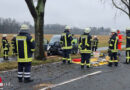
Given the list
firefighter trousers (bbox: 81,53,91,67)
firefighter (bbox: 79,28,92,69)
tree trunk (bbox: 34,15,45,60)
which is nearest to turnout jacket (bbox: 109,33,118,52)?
firefighter (bbox: 79,28,92,69)

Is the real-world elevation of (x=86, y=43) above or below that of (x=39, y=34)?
below

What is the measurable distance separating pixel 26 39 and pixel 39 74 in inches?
72.9

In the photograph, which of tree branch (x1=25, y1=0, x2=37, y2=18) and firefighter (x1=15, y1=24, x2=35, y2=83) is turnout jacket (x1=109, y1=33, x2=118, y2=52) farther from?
firefighter (x1=15, y1=24, x2=35, y2=83)

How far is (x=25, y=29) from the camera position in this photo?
6.32 metres

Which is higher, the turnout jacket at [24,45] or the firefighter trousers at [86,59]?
the turnout jacket at [24,45]

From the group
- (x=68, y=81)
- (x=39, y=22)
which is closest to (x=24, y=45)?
(x=68, y=81)

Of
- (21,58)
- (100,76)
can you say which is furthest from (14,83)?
(100,76)

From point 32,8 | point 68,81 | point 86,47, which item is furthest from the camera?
point 32,8

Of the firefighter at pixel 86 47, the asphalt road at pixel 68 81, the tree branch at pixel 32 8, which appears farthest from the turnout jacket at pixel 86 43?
the tree branch at pixel 32 8

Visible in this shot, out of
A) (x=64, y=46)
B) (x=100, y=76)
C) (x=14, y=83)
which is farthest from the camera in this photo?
(x=64, y=46)

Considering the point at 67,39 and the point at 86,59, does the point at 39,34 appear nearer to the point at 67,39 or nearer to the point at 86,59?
the point at 67,39

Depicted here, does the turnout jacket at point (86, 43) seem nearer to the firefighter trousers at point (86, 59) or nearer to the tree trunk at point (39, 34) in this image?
the firefighter trousers at point (86, 59)

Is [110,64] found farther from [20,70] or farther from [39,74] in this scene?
[20,70]

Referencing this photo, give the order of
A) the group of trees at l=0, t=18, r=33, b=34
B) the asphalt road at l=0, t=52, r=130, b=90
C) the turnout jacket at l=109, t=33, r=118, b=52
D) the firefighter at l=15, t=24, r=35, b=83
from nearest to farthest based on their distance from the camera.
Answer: the asphalt road at l=0, t=52, r=130, b=90
the firefighter at l=15, t=24, r=35, b=83
the turnout jacket at l=109, t=33, r=118, b=52
the group of trees at l=0, t=18, r=33, b=34
